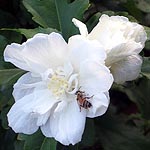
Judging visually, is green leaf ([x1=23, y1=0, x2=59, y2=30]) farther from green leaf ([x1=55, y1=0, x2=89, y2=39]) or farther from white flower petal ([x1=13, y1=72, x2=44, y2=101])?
white flower petal ([x1=13, y1=72, x2=44, y2=101])

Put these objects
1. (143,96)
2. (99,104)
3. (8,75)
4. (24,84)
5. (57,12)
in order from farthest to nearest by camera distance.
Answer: (143,96), (57,12), (8,75), (24,84), (99,104)

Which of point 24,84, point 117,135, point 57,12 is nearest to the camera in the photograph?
point 24,84

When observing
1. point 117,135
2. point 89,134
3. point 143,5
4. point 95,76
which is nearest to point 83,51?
point 95,76

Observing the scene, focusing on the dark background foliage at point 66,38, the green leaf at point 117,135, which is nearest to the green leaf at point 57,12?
the dark background foliage at point 66,38

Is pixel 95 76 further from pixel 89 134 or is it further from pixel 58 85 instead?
pixel 89 134

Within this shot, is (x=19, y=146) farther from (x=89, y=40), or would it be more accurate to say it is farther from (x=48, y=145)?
(x=89, y=40)

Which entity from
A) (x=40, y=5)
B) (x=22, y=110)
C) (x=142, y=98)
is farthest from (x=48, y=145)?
(x=142, y=98)

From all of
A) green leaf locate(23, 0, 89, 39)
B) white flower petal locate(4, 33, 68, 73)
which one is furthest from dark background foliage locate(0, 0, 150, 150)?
white flower petal locate(4, 33, 68, 73)
